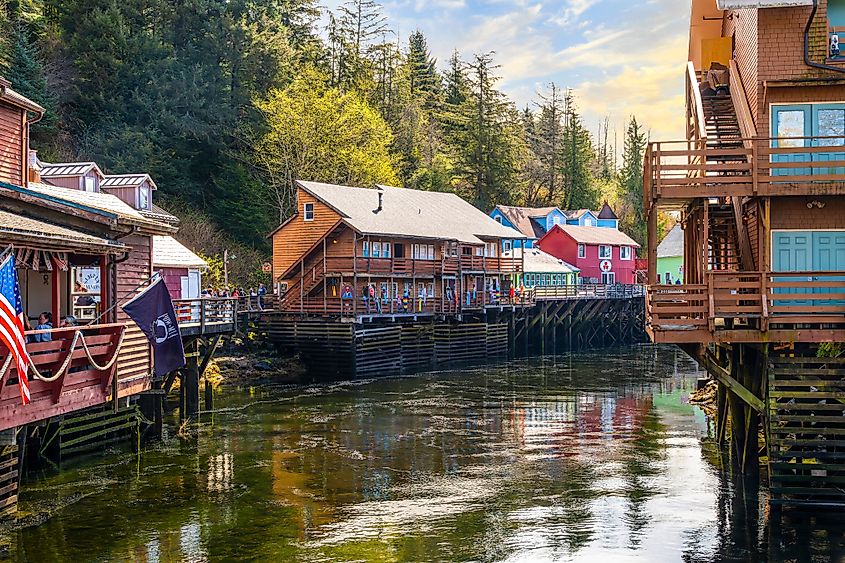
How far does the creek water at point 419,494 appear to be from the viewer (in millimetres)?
15898

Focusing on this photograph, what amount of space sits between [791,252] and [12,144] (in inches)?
734

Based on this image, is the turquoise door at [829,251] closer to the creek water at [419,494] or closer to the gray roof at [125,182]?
the creek water at [419,494]

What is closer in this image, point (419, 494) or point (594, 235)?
point (419, 494)

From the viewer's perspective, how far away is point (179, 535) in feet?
54.7

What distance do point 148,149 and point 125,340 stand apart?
3336cm

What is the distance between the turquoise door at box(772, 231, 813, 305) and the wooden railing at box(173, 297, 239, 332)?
17866 mm

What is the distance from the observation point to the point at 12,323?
14109mm

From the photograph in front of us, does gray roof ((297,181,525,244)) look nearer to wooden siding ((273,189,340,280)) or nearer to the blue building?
wooden siding ((273,189,340,280))

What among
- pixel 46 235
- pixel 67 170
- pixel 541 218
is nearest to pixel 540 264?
pixel 541 218

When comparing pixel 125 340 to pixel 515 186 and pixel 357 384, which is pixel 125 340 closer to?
pixel 357 384

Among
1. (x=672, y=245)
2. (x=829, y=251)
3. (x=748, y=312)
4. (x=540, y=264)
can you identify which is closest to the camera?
(x=748, y=312)

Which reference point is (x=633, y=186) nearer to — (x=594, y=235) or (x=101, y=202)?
(x=594, y=235)

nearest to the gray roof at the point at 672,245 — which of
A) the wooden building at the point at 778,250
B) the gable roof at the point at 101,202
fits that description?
the gable roof at the point at 101,202

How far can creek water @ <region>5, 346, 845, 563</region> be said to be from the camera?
15.9 m
